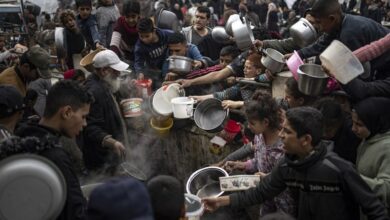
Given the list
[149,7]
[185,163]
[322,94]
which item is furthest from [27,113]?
[149,7]

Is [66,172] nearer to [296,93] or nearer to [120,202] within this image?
[120,202]

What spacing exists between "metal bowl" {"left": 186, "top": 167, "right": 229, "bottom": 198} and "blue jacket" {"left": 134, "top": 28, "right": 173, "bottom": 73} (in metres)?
2.70

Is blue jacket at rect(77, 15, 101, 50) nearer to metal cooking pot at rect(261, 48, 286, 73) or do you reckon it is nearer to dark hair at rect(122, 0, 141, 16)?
dark hair at rect(122, 0, 141, 16)

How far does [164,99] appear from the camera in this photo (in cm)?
541

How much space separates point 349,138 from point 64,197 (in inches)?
92.6

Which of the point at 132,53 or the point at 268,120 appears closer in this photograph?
the point at 268,120

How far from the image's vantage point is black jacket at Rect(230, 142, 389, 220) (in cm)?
257

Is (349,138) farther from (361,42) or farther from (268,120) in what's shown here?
(361,42)

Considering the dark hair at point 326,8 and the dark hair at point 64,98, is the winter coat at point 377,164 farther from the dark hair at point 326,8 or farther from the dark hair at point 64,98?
the dark hair at point 64,98

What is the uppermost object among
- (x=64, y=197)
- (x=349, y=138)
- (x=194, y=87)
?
(x=64, y=197)

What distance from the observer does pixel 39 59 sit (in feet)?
17.5

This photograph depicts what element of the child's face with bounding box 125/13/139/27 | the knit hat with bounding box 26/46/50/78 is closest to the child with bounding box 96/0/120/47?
the child's face with bounding box 125/13/139/27

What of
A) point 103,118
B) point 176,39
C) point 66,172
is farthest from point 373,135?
point 176,39

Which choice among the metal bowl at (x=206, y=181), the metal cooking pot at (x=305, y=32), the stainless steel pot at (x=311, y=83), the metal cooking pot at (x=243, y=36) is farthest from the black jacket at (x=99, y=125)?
the metal cooking pot at (x=305, y=32)
